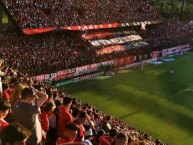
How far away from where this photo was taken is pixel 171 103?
105 feet

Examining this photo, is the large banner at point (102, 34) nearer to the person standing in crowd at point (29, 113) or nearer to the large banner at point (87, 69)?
the large banner at point (87, 69)

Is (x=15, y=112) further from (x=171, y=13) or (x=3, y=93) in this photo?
(x=171, y=13)

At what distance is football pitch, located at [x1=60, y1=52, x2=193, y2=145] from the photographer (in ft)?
87.2

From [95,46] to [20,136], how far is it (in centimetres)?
3619

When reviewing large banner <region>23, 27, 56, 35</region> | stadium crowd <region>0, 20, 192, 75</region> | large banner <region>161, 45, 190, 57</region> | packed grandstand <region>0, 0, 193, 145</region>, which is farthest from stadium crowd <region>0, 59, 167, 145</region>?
large banner <region>161, 45, 190, 57</region>

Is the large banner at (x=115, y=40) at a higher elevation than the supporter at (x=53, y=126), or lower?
Result: lower

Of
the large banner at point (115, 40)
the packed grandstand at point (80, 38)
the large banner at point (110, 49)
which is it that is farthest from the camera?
the large banner at point (115, 40)

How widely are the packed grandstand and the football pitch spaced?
191 centimetres

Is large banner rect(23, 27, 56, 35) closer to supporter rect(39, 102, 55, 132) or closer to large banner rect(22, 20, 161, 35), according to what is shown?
large banner rect(22, 20, 161, 35)

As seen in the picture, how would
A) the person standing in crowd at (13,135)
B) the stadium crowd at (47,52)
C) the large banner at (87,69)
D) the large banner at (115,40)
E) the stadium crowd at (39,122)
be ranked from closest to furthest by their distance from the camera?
1. the person standing in crowd at (13,135)
2. the stadium crowd at (39,122)
3. the stadium crowd at (47,52)
4. the large banner at (87,69)
5. the large banner at (115,40)

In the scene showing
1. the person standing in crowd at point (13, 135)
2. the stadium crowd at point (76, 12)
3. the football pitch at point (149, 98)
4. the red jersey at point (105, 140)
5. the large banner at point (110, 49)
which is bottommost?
the football pitch at point (149, 98)

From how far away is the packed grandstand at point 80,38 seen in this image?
3322 cm

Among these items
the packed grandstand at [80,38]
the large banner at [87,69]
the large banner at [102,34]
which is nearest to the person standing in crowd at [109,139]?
the packed grandstand at [80,38]

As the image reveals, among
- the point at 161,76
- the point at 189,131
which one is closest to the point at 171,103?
the point at 189,131
